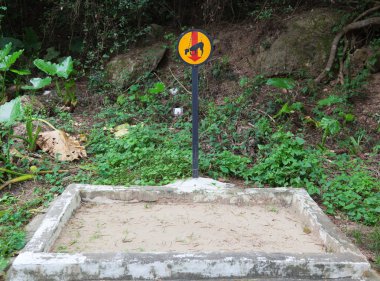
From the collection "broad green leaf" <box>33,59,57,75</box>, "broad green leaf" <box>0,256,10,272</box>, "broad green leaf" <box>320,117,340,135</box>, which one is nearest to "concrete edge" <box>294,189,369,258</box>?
"broad green leaf" <box>320,117,340,135</box>

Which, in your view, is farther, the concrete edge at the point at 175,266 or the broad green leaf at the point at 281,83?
the broad green leaf at the point at 281,83

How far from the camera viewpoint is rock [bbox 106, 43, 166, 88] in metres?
7.50

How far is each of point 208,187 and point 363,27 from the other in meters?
4.43

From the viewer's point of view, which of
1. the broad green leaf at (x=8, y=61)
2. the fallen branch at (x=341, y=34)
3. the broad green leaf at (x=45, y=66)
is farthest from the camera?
the fallen branch at (x=341, y=34)

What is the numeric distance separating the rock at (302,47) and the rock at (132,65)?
1.85 meters

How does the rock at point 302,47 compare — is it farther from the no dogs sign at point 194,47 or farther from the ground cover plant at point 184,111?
the no dogs sign at point 194,47

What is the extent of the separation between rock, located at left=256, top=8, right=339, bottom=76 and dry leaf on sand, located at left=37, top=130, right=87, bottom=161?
11.1ft

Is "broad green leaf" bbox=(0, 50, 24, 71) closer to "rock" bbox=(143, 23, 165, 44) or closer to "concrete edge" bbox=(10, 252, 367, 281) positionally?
"rock" bbox=(143, 23, 165, 44)

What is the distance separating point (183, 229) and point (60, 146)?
95.4 inches

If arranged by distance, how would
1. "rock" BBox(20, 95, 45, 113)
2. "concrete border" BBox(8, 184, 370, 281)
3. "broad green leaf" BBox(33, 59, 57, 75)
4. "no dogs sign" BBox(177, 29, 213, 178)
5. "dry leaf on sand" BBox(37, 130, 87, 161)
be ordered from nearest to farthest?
1. "concrete border" BBox(8, 184, 370, 281)
2. "no dogs sign" BBox(177, 29, 213, 178)
3. "dry leaf on sand" BBox(37, 130, 87, 161)
4. "broad green leaf" BBox(33, 59, 57, 75)
5. "rock" BBox(20, 95, 45, 113)

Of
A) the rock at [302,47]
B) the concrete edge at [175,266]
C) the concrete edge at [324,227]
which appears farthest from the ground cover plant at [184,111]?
the concrete edge at [175,266]

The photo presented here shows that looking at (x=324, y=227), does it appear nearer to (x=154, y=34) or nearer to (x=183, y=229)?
(x=183, y=229)

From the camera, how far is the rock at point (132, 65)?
7500mm

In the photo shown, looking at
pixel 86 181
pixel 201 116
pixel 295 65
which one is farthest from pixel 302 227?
pixel 295 65
